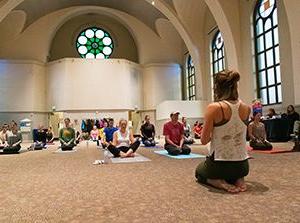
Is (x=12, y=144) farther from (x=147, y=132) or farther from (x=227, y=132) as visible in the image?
(x=227, y=132)

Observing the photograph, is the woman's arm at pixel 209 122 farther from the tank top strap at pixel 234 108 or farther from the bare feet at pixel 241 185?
the bare feet at pixel 241 185

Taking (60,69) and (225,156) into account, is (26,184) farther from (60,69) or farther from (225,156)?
(60,69)

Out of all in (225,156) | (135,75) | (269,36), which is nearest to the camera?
(225,156)

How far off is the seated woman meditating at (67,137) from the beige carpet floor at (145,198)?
17.8 ft

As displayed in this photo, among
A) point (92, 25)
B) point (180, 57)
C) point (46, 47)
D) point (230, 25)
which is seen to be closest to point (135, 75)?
point (180, 57)

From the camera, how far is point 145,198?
2850mm

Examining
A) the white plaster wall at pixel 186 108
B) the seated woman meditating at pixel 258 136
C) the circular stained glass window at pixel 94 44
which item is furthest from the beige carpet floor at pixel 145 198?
the circular stained glass window at pixel 94 44

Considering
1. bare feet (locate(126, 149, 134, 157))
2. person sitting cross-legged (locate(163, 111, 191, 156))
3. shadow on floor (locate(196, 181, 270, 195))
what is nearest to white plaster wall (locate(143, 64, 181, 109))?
person sitting cross-legged (locate(163, 111, 191, 156))

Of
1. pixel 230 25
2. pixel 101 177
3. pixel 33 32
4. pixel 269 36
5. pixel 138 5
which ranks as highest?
pixel 138 5

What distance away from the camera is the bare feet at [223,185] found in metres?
2.99

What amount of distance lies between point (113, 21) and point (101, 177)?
815 inches

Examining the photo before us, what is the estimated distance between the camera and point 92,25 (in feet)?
75.6

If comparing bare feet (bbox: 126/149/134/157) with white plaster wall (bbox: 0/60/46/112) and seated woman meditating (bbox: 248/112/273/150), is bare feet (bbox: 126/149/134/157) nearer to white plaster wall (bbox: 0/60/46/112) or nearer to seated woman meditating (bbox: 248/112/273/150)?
seated woman meditating (bbox: 248/112/273/150)

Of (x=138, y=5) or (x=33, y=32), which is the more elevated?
(x=138, y=5)
